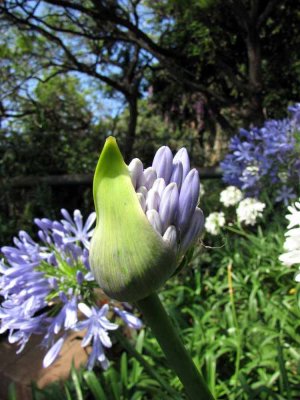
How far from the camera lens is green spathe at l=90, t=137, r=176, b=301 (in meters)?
0.51

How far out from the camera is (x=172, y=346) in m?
0.58

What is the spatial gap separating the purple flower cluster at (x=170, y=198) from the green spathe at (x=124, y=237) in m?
0.04

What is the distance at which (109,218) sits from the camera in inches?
20.4

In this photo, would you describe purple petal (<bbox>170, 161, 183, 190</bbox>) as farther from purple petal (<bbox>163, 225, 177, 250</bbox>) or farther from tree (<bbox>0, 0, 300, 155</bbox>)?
tree (<bbox>0, 0, 300, 155</bbox>)

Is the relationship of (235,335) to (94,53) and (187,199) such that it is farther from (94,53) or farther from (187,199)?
(94,53)

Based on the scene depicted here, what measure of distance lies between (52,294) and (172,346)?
2.63 feet

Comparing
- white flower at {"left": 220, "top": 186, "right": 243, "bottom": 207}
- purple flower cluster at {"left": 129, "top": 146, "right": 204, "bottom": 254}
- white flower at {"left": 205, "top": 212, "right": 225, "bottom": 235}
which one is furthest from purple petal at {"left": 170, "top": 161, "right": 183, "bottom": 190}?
white flower at {"left": 220, "top": 186, "right": 243, "bottom": 207}

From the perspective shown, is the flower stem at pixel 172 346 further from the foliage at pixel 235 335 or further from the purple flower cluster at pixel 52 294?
the foliage at pixel 235 335

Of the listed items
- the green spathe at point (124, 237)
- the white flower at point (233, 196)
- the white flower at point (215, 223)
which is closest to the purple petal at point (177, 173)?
the green spathe at point (124, 237)

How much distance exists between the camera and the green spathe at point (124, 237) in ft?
1.67

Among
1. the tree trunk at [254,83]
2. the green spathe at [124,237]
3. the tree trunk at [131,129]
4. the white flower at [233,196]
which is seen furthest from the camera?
the tree trunk at [131,129]

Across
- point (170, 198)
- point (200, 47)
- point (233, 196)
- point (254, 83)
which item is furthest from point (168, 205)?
point (200, 47)

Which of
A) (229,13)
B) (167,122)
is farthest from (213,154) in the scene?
(229,13)

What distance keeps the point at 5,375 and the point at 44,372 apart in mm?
289
